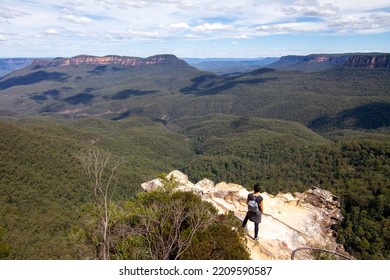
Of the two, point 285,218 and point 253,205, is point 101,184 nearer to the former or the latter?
point 253,205

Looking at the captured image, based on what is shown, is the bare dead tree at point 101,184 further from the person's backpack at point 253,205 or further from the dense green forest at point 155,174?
the person's backpack at point 253,205

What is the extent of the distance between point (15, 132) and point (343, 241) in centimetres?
9946

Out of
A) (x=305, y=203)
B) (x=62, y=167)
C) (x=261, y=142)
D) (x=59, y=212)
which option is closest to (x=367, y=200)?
(x=305, y=203)

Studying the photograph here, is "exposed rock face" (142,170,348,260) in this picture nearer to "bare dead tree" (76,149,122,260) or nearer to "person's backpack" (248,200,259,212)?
"person's backpack" (248,200,259,212)

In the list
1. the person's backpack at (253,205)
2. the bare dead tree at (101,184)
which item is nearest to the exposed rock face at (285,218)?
the person's backpack at (253,205)

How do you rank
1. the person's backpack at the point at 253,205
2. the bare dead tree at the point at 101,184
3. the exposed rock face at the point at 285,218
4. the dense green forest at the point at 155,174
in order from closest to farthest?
the bare dead tree at the point at 101,184, the person's backpack at the point at 253,205, the exposed rock face at the point at 285,218, the dense green forest at the point at 155,174

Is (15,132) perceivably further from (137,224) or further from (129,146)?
(137,224)

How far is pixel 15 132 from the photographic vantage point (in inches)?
3905

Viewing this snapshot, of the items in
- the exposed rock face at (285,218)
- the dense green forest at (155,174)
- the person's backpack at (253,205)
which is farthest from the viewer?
the dense green forest at (155,174)

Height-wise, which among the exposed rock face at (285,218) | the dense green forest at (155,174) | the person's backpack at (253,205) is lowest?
the dense green forest at (155,174)

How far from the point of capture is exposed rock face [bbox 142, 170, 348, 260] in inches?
914

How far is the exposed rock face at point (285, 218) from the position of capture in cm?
2320

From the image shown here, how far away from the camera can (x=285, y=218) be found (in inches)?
1212

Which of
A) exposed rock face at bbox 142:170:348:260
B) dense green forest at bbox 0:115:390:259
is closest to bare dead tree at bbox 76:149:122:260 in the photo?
dense green forest at bbox 0:115:390:259
